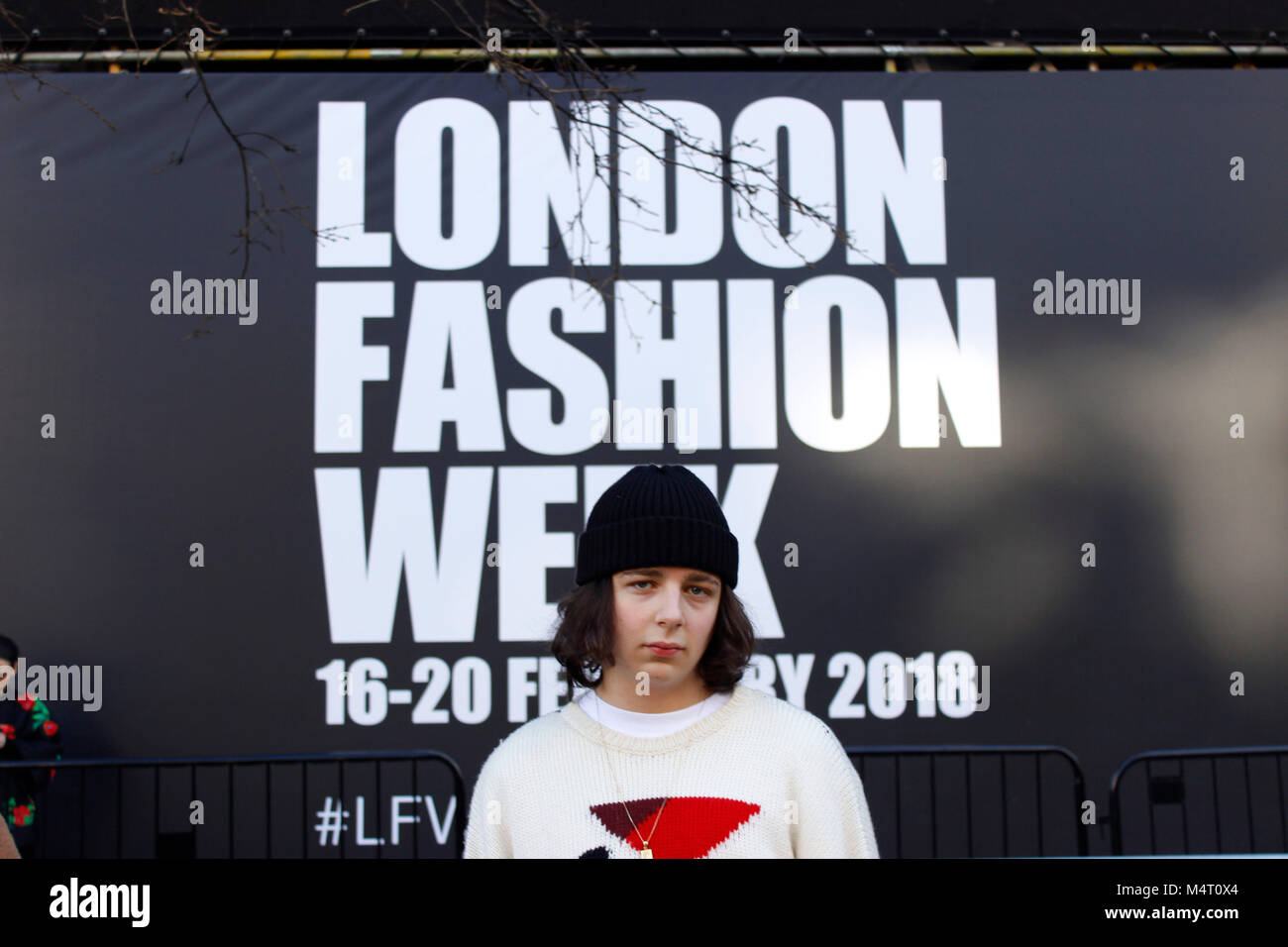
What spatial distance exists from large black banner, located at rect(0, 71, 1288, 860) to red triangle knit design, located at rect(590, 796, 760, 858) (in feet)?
16.5

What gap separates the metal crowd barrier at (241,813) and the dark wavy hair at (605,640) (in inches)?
185

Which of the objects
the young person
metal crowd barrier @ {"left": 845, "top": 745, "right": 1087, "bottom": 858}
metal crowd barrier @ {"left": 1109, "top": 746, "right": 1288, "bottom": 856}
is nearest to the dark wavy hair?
the young person

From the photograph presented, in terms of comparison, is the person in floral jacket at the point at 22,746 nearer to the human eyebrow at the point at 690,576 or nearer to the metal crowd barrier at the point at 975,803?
the metal crowd barrier at the point at 975,803

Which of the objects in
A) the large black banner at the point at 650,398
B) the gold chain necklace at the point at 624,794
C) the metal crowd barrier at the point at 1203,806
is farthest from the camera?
the large black banner at the point at 650,398

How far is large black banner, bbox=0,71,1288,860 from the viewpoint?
705 centimetres

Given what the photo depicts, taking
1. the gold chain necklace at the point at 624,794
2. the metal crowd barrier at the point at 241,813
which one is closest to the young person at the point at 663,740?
the gold chain necklace at the point at 624,794

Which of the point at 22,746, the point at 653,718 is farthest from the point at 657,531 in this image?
the point at 22,746

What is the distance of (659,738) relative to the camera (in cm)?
215

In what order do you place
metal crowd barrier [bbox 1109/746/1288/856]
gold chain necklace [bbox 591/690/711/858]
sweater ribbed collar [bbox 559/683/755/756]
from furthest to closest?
metal crowd barrier [bbox 1109/746/1288/856] → sweater ribbed collar [bbox 559/683/755/756] → gold chain necklace [bbox 591/690/711/858]

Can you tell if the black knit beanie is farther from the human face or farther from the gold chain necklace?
the gold chain necklace

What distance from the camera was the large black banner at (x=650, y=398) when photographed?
7.05 m

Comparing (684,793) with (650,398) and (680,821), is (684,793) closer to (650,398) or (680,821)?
(680,821)

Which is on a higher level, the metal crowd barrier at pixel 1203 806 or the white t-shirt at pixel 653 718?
the white t-shirt at pixel 653 718
